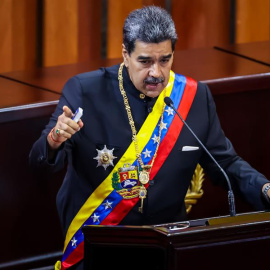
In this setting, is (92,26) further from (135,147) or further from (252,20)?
(135,147)

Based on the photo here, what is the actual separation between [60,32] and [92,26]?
4.2 inches

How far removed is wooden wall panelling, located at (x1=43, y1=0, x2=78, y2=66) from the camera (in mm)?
2521

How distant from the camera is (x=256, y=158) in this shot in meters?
2.24

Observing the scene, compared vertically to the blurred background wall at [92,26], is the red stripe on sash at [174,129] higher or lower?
lower

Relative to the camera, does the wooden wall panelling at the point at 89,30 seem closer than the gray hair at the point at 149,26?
No

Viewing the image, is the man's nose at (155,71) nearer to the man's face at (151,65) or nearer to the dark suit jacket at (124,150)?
the man's face at (151,65)

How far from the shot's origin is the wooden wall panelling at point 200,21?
2717 mm

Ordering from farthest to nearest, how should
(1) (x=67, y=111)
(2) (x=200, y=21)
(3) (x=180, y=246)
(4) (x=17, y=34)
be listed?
(2) (x=200, y=21)
(4) (x=17, y=34)
(1) (x=67, y=111)
(3) (x=180, y=246)

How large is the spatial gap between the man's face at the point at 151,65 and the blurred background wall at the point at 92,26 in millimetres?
913

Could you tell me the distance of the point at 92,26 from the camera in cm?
260

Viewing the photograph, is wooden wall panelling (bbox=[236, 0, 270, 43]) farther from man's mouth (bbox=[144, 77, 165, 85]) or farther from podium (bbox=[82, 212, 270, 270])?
podium (bbox=[82, 212, 270, 270])

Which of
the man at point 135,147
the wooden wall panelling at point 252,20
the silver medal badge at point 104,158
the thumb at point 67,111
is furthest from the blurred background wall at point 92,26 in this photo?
the thumb at point 67,111

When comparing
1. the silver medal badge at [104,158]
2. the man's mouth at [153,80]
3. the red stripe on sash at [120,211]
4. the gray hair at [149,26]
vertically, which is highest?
the gray hair at [149,26]

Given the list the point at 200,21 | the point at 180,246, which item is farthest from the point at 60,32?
the point at 180,246
